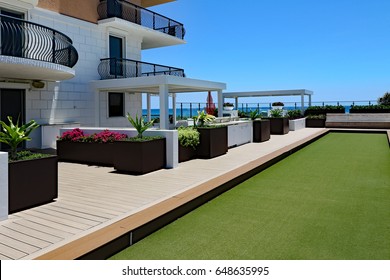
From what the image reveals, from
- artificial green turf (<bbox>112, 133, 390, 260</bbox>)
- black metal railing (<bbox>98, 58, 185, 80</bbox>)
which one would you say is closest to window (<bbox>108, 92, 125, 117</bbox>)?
black metal railing (<bbox>98, 58, 185, 80</bbox>)

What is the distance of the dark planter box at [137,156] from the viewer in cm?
773

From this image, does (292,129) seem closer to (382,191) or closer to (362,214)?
(382,191)

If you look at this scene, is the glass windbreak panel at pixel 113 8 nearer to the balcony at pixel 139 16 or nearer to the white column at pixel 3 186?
the balcony at pixel 139 16

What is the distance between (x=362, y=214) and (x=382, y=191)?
1.74 metres

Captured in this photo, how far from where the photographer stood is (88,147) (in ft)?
30.8

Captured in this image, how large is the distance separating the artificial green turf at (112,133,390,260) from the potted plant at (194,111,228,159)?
9.12 feet

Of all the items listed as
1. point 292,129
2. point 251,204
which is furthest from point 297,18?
point 251,204

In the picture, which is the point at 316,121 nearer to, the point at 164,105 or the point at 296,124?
the point at 296,124

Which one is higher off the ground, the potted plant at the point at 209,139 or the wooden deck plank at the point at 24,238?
the potted plant at the point at 209,139

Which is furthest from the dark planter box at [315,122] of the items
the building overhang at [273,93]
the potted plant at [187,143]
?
the potted plant at [187,143]

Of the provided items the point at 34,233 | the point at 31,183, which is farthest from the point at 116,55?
the point at 34,233

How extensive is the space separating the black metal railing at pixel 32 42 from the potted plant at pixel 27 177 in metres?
7.05

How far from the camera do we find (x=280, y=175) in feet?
26.1

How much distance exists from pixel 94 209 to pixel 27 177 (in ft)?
3.68
